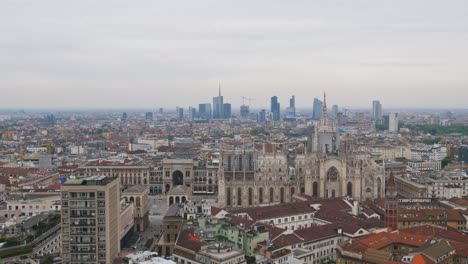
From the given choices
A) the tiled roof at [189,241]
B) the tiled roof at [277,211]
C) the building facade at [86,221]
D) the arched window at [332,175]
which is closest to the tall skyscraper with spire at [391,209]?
the tiled roof at [277,211]

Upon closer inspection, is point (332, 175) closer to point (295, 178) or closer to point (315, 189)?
point (315, 189)

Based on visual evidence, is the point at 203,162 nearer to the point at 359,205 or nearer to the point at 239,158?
the point at 239,158

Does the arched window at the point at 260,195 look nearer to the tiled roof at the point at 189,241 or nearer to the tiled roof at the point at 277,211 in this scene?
the tiled roof at the point at 277,211

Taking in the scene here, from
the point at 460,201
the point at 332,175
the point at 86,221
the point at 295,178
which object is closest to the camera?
the point at 86,221

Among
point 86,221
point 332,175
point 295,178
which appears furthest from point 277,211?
point 86,221

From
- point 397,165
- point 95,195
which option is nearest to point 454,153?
point 397,165

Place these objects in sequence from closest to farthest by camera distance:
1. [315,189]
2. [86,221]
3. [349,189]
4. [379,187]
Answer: [86,221], [349,189], [315,189], [379,187]

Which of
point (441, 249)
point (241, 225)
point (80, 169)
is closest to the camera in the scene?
point (441, 249)

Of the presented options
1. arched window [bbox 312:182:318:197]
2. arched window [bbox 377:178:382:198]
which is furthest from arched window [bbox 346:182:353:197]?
arched window [bbox 377:178:382:198]
